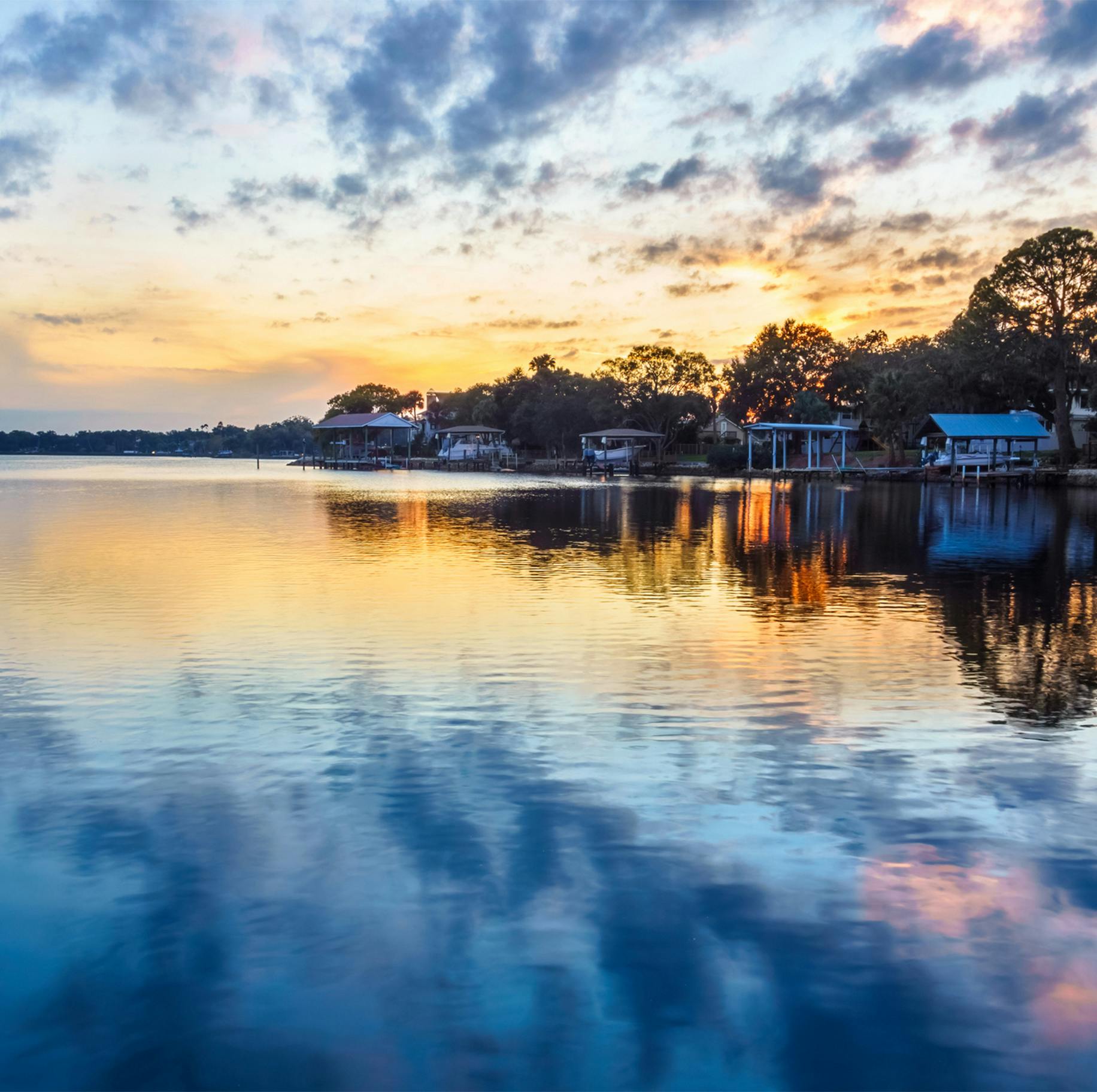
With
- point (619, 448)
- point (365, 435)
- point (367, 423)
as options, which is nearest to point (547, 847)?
point (619, 448)

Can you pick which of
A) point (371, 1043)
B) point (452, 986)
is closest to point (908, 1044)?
point (452, 986)

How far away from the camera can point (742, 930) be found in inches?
201

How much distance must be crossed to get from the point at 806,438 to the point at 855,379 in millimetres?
8258

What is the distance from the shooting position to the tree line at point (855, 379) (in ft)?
191

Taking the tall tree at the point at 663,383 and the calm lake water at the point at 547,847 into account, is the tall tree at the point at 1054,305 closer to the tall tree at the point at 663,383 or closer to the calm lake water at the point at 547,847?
the tall tree at the point at 663,383

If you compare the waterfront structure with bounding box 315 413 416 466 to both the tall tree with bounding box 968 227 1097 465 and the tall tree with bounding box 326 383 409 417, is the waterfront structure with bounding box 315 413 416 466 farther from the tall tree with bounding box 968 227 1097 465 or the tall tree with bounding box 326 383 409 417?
the tall tree with bounding box 968 227 1097 465

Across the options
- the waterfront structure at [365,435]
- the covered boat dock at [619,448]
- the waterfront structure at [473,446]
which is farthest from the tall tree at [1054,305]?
the waterfront structure at [365,435]

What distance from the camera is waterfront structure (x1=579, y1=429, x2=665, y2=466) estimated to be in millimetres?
85688

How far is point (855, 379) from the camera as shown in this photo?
90.9m

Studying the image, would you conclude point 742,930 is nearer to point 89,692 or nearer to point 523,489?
point 89,692

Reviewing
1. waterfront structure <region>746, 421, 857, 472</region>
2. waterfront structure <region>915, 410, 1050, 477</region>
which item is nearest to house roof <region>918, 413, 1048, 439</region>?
waterfront structure <region>915, 410, 1050, 477</region>

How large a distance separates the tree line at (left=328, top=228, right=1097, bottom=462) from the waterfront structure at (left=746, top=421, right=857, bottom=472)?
2.17 metres

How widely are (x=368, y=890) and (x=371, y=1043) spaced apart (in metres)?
1.36

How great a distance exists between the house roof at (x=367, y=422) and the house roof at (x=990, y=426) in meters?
59.0
